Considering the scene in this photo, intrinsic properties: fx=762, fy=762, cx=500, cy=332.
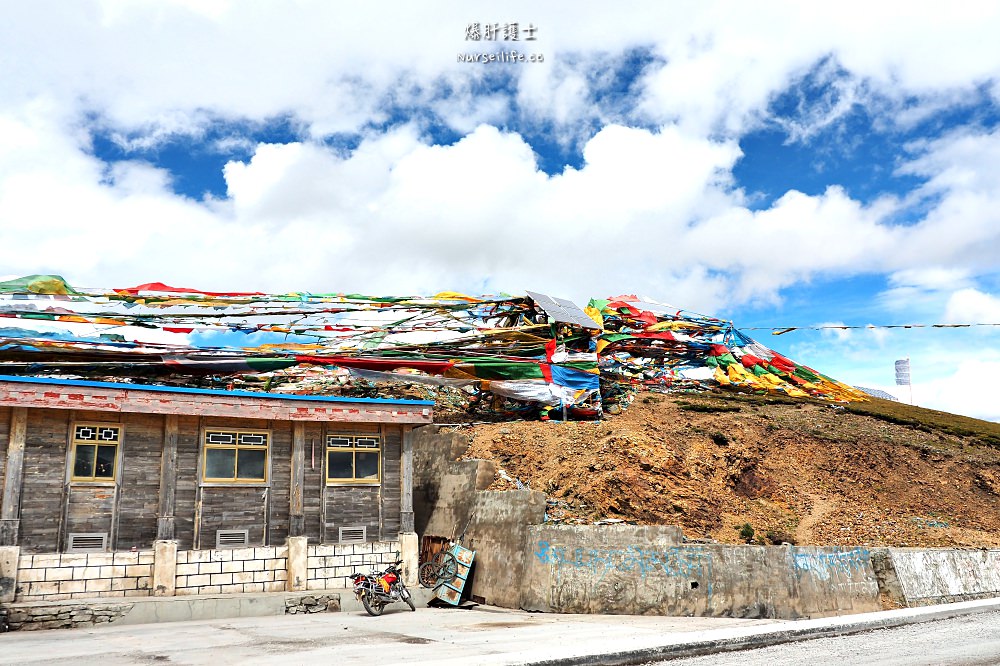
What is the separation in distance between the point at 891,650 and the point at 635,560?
222 inches

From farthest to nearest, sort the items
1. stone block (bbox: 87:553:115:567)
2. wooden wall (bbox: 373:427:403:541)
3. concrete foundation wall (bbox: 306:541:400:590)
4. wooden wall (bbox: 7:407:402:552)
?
wooden wall (bbox: 373:427:403:541) < concrete foundation wall (bbox: 306:541:400:590) < stone block (bbox: 87:553:115:567) < wooden wall (bbox: 7:407:402:552)

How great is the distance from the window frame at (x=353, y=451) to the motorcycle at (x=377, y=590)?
9.03 feet

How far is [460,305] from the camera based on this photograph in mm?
29422

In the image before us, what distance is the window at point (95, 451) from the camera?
16.0 metres

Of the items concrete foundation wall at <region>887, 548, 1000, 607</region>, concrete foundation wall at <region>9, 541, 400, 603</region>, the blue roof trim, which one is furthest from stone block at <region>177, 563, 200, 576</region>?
concrete foundation wall at <region>887, 548, 1000, 607</region>

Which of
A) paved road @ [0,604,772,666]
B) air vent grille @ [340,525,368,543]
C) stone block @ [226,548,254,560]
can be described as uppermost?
air vent grille @ [340,525,368,543]

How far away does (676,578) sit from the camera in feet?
53.4

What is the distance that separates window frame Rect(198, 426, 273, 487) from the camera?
17.2m

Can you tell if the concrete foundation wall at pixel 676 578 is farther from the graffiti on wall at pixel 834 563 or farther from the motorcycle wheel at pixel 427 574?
the motorcycle wheel at pixel 427 574

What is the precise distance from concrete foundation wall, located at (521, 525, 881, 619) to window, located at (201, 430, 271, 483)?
22.3 feet

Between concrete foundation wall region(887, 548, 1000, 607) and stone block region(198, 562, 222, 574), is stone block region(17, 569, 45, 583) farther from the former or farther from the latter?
concrete foundation wall region(887, 548, 1000, 607)

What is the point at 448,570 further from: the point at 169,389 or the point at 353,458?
the point at 169,389

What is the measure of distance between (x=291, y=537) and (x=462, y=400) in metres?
11.2

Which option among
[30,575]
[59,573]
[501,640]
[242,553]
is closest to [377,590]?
[242,553]
